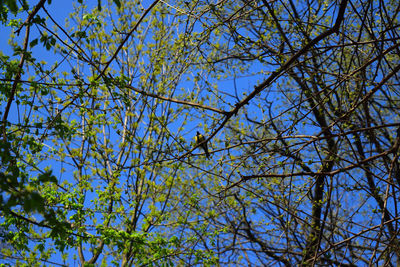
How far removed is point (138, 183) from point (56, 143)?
6.18ft

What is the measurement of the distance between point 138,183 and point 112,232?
2.58 metres

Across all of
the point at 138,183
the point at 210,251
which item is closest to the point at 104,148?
the point at 138,183

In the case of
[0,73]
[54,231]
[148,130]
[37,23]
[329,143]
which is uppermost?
[148,130]

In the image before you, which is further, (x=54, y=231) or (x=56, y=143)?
(x=56, y=143)

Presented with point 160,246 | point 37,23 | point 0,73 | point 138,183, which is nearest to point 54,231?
point 37,23

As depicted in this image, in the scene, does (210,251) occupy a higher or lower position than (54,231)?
higher

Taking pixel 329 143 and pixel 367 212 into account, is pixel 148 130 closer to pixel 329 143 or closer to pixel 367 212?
pixel 329 143

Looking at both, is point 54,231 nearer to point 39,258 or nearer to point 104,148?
point 39,258

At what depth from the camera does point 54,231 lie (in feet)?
8.60

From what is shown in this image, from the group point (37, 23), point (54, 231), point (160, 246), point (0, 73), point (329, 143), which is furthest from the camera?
point (329, 143)

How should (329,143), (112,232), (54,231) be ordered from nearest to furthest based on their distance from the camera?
(54,231) < (112,232) < (329,143)

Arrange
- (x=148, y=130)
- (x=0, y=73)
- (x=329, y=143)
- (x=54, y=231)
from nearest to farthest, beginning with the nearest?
(x=54, y=231) → (x=0, y=73) → (x=329, y=143) → (x=148, y=130)

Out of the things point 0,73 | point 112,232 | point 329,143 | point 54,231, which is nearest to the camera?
point 54,231

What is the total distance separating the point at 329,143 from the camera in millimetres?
7172
